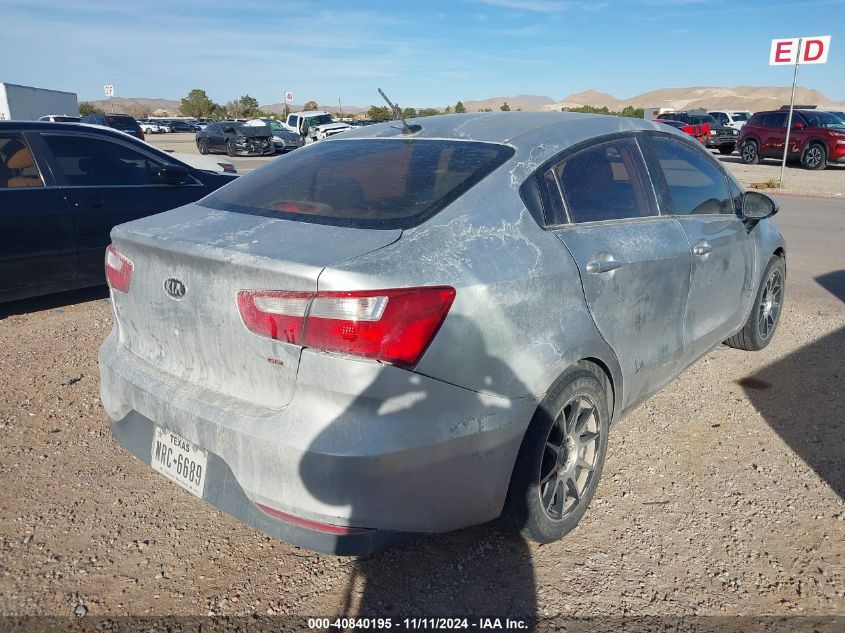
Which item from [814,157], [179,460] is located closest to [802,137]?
[814,157]

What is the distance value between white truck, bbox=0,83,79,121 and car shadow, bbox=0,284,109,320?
24.2 m

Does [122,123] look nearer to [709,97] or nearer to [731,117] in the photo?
[731,117]

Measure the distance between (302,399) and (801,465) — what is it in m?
2.68

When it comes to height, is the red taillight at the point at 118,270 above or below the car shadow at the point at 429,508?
above

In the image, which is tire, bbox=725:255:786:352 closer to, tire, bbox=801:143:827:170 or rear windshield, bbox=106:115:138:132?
tire, bbox=801:143:827:170

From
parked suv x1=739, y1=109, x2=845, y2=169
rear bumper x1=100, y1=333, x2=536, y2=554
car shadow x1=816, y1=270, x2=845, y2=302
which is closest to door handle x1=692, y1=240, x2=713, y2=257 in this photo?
rear bumper x1=100, y1=333, x2=536, y2=554

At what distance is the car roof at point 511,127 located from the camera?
9.66ft

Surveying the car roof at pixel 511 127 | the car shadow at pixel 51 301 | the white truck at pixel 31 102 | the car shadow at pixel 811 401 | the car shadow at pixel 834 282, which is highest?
the white truck at pixel 31 102

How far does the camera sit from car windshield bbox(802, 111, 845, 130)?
69.3 ft

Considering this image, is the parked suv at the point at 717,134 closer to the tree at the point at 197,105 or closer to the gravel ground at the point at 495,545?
the gravel ground at the point at 495,545

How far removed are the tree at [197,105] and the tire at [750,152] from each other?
3111 inches

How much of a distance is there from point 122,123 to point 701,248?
3002cm

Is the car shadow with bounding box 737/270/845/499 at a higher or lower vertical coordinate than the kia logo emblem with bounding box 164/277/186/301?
lower

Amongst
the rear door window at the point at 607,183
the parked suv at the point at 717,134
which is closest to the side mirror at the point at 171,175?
the rear door window at the point at 607,183
